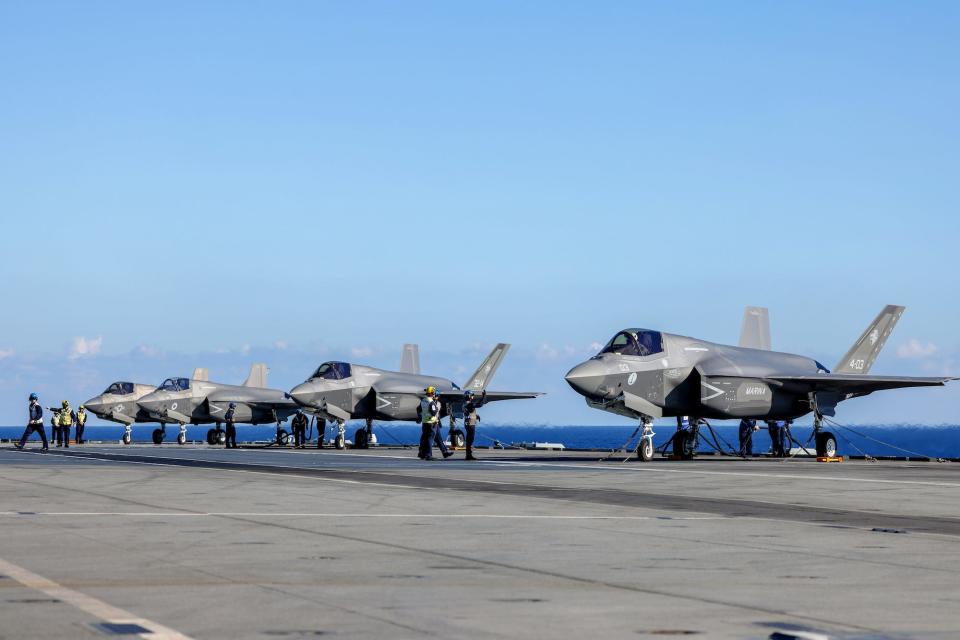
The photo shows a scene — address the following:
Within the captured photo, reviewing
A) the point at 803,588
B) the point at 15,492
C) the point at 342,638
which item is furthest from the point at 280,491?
the point at 342,638

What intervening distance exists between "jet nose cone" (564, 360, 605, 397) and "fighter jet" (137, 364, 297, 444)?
3594 cm

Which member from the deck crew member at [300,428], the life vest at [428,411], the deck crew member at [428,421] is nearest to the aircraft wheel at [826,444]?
the deck crew member at [428,421]

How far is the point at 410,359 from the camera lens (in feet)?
218

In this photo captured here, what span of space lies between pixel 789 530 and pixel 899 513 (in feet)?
11.9

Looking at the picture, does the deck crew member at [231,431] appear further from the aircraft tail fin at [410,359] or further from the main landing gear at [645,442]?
the main landing gear at [645,442]

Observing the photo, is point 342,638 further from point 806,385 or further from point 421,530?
point 806,385

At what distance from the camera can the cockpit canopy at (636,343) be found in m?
38.0

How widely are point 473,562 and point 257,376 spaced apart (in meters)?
69.7

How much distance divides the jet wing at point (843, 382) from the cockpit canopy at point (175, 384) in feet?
129

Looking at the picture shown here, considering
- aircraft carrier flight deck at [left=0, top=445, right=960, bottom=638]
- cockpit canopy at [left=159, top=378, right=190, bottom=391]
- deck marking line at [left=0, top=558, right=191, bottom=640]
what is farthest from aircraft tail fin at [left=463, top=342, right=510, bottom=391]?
deck marking line at [left=0, top=558, right=191, bottom=640]

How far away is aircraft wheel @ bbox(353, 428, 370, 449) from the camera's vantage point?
57656 mm

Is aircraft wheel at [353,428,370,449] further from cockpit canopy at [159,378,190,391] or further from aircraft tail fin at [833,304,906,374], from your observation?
aircraft tail fin at [833,304,906,374]

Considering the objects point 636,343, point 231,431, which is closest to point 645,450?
point 636,343

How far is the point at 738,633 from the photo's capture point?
704 centimetres
